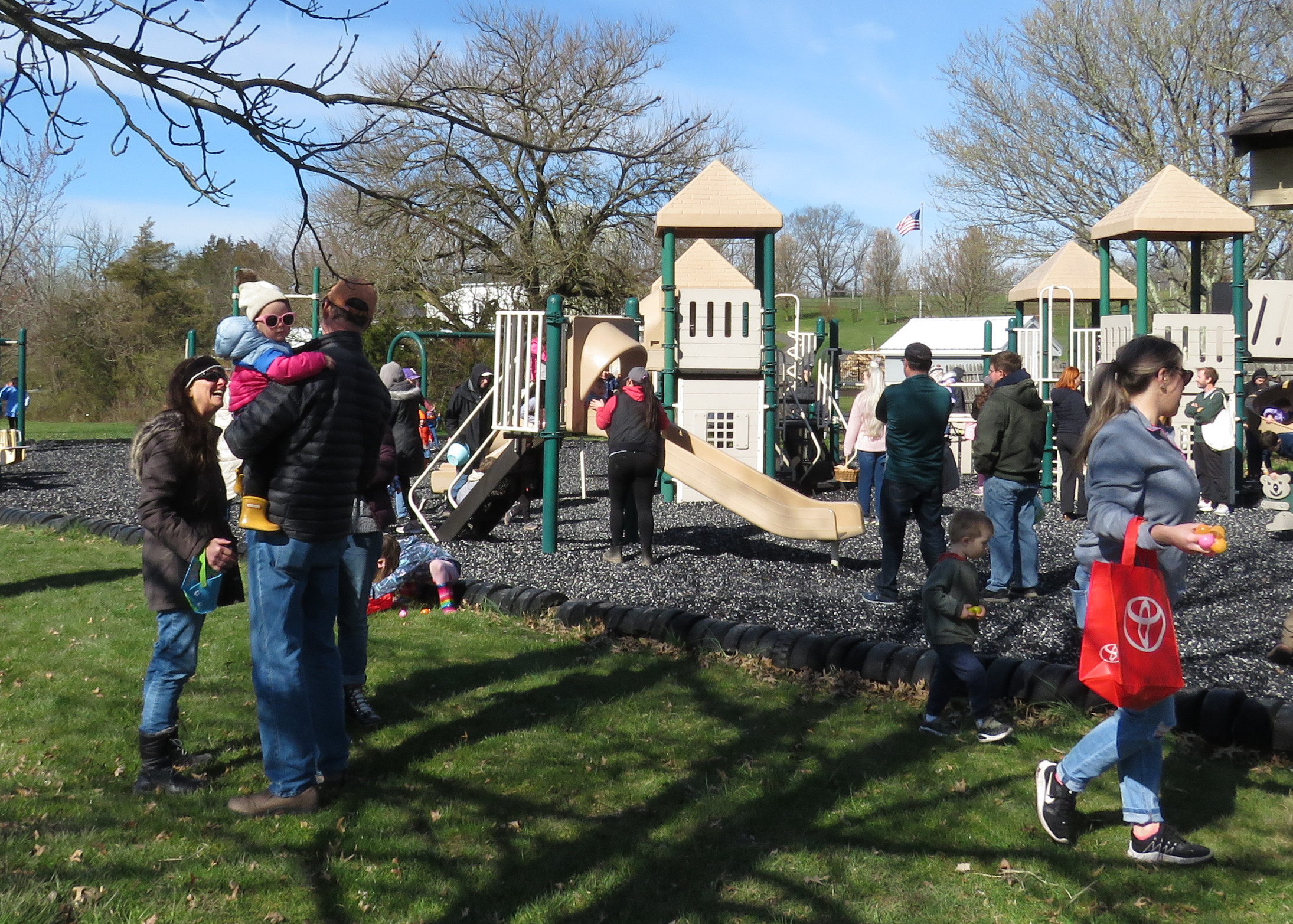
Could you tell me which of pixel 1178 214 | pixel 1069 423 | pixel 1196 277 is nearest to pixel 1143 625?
pixel 1069 423

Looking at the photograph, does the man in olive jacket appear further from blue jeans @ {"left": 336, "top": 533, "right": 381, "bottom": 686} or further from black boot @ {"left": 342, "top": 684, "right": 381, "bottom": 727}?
black boot @ {"left": 342, "top": 684, "right": 381, "bottom": 727}

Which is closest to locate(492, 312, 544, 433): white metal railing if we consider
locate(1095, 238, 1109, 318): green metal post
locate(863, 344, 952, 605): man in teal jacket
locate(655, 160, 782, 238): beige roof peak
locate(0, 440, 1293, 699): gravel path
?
→ locate(0, 440, 1293, 699): gravel path

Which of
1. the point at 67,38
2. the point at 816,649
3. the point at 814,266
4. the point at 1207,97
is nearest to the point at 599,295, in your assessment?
the point at 1207,97

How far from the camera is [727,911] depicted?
11.5ft

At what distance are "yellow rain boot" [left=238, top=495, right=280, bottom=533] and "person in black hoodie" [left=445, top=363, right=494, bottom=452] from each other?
8355 mm

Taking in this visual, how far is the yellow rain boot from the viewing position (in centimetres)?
397

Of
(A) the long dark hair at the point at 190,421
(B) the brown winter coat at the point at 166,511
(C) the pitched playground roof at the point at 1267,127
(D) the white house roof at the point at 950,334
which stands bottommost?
(B) the brown winter coat at the point at 166,511

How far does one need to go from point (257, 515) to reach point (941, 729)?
319 centimetres

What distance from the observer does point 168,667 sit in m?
4.46

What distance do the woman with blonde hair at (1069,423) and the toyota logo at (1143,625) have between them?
26.9ft

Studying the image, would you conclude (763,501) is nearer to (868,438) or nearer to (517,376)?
(868,438)

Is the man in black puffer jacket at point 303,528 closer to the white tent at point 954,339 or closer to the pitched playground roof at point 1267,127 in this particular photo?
the pitched playground roof at point 1267,127

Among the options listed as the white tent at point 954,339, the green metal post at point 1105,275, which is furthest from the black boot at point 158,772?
the white tent at point 954,339

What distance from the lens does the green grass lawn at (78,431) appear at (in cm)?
2521
